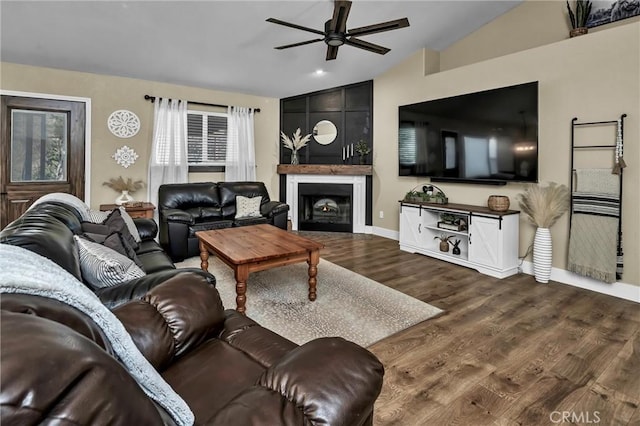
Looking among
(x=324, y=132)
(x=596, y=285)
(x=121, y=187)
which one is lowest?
(x=596, y=285)

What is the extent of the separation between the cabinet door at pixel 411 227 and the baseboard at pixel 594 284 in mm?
1286

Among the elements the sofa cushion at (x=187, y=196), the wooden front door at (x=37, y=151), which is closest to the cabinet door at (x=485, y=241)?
the sofa cushion at (x=187, y=196)

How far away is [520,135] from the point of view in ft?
13.2

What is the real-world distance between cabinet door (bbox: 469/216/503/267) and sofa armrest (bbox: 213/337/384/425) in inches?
131

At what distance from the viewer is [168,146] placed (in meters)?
5.55

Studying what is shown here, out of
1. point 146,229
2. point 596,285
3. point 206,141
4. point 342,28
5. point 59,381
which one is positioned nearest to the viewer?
point 59,381

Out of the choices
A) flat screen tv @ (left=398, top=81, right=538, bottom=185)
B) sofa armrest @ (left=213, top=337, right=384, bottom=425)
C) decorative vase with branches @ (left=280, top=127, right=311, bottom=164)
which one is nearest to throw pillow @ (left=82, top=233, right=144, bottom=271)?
sofa armrest @ (left=213, top=337, right=384, bottom=425)

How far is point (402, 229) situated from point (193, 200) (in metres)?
3.13

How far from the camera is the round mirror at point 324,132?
6.54 metres

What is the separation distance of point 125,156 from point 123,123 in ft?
1.60

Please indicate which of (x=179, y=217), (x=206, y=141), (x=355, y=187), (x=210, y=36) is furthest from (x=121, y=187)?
(x=355, y=187)

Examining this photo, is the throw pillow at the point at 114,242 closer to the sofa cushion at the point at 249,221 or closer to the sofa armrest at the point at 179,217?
the sofa armrest at the point at 179,217

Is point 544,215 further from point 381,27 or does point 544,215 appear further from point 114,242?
point 114,242
